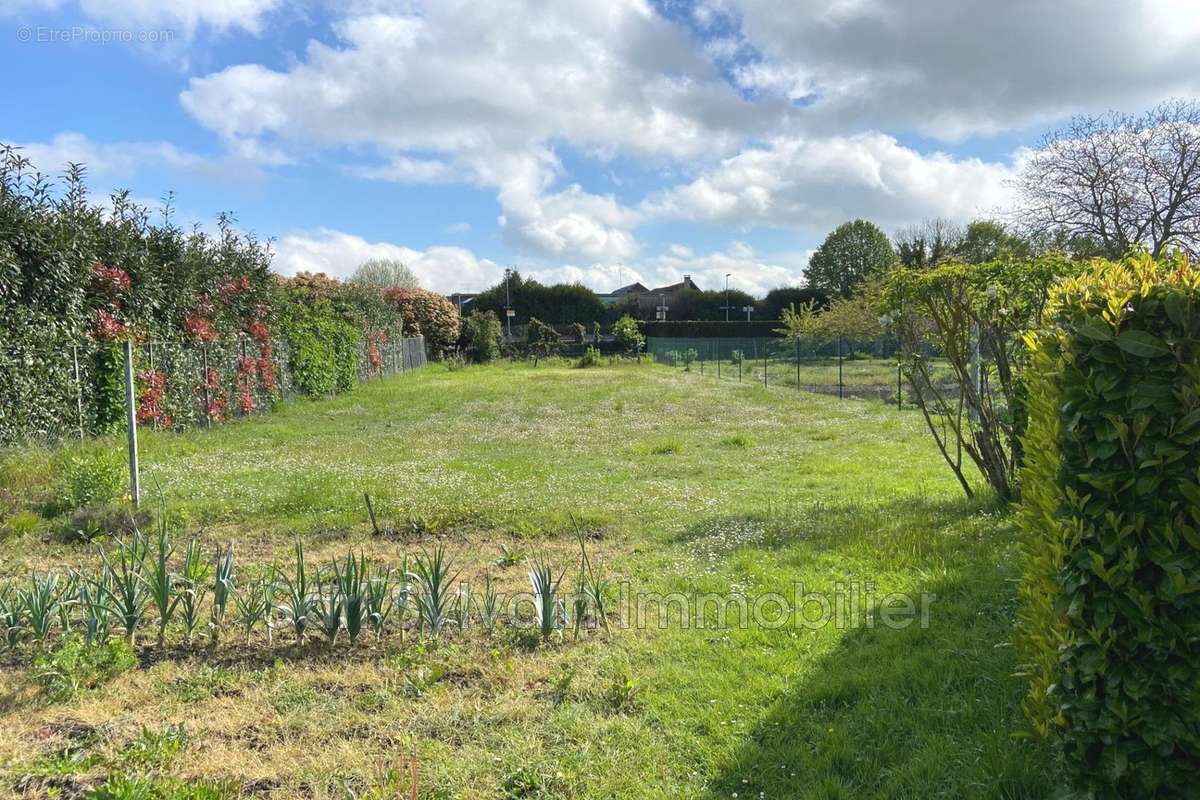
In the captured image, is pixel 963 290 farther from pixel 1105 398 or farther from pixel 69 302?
pixel 69 302

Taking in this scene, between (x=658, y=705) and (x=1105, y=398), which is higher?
(x=1105, y=398)

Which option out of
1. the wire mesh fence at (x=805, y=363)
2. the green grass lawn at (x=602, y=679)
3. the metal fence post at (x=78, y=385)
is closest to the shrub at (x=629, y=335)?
the wire mesh fence at (x=805, y=363)

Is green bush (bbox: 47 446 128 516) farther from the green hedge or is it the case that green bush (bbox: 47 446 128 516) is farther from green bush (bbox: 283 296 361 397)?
the green hedge

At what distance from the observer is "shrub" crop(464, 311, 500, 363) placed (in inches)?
1419

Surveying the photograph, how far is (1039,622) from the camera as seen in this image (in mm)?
2354

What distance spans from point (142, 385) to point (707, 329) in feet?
123

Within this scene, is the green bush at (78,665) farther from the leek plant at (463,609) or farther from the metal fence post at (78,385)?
the metal fence post at (78,385)

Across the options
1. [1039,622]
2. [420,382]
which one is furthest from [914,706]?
[420,382]

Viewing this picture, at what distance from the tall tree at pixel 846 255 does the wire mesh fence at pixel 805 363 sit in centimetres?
1413

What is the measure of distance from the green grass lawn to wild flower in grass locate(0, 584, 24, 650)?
0.16 metres

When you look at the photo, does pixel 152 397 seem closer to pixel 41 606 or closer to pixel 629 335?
pixel 41 606

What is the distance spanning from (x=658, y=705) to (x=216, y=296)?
13.7 m

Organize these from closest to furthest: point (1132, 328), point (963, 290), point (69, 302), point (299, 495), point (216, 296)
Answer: point (1132, 328)
point (963, 290)
point (299, 495)
point (69, 302)
point (216, 296)

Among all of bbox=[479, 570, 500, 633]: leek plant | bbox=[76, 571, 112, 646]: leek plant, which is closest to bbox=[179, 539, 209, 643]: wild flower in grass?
bbox=[76, 571, 112, 646]: leek plant
